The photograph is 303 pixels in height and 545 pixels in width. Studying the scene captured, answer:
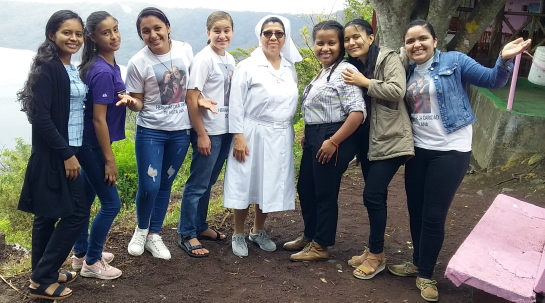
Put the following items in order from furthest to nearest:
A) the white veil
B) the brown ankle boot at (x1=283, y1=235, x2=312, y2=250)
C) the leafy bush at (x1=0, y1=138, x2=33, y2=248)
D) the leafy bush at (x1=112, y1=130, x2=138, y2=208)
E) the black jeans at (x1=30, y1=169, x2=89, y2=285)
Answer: the leafy bush at (x1=112, y1=130, x2=138, y2=208)
the leafy bush at (x1=0, y1=138, x2=33, y2=248)
the brown ankle boot at (x1=283, y1=235, x2=312, y2=250)
the white veil
the black jeans at (x1=30, y1=169, x2=89, y2=285)

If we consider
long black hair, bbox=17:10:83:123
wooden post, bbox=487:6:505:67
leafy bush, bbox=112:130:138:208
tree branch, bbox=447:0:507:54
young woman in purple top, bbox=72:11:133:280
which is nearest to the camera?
long black hair, bbox=17:10:83:123

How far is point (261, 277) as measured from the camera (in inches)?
141

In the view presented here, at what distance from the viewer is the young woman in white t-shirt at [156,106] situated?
3330 millimetres

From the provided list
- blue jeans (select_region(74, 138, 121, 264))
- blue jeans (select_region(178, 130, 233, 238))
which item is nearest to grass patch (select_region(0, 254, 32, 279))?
blue jeans (select_region(74, 138, 121, 264))

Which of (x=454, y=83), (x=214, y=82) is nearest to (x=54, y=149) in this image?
(x=214, y=82)

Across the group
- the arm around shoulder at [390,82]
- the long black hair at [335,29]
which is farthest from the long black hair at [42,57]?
the arm around shoulder at [390,82]

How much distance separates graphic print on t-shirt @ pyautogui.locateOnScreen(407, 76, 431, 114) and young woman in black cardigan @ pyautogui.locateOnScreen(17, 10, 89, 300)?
80.4 inches

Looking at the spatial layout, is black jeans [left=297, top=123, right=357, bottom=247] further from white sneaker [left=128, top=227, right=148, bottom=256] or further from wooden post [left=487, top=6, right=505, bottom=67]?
wooden post [left=487, top=6, right=505, bottom=67]

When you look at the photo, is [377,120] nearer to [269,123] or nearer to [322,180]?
[322,180]

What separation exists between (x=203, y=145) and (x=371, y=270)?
151cm

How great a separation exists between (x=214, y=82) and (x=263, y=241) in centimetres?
139

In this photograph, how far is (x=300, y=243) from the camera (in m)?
4.04

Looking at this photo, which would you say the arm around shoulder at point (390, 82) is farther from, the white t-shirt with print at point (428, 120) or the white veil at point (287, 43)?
the white veil at point (287, 43)

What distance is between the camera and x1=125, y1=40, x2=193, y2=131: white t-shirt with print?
335cm
